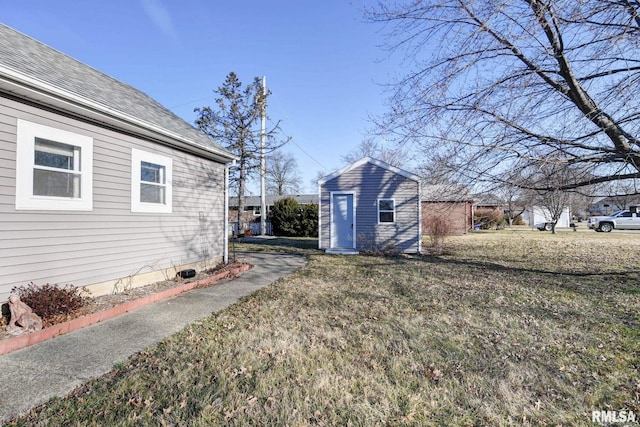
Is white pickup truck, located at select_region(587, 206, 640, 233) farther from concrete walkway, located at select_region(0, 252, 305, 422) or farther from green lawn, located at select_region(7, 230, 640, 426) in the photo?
concrete walkway, located at select_region(0, 252, 305, 422)

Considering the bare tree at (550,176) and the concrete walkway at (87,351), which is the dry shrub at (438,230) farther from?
the concrete walkway at (87,351)

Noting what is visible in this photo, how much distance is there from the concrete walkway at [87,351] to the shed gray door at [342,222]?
690 centimetres

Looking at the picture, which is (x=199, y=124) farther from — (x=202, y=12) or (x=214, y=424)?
(x=214, y=424)

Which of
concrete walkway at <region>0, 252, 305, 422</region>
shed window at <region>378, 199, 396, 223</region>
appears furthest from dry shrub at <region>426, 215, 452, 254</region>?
concrete walkway at <region>0, 252, 305, 422</region>

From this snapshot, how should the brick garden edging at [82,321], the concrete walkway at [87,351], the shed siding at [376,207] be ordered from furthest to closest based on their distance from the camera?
the shed siding at [376,207]
the brick garden edging at [82,321]
the concrete walkway at [87,351]

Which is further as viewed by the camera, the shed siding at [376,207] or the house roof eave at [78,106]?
the shed siding at [376,207]

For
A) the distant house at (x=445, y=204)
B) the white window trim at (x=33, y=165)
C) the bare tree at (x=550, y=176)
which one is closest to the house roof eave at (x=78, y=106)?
the white window trim at (x=33, y=165)

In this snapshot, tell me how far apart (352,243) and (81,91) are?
9569mm

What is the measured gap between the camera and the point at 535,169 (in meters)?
6.18

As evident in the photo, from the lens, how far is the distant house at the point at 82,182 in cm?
400

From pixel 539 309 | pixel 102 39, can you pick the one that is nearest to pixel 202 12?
pixel 102 39

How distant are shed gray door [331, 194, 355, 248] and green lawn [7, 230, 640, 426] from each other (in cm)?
625

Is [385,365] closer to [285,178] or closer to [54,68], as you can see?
[54,68]

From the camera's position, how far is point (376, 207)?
11.8 metres
